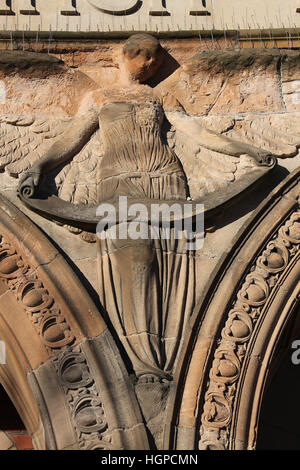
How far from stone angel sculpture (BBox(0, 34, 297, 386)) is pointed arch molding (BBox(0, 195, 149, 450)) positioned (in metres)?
0.20

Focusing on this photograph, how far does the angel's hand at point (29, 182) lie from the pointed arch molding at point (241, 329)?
156 centimetres

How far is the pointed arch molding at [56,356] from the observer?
859 centimetres

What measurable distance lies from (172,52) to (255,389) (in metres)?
3.16

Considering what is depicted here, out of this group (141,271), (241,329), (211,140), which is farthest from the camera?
(211,140)

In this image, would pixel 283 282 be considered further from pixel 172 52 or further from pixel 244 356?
pixel 172 52

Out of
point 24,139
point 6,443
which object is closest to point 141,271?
point 24,139

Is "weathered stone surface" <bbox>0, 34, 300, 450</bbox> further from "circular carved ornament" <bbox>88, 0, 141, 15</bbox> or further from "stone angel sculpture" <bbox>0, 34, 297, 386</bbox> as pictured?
"circular carved ornament" <bbox>88, 0, 141, 15</bbox>

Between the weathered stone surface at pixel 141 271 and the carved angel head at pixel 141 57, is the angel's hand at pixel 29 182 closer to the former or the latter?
the weathered stone surface at pixel 141 271

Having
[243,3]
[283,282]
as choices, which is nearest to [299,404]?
[283,282]

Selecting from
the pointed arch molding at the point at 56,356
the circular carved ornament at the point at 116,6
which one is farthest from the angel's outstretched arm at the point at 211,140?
the pointed arch molding at the point at 56,356

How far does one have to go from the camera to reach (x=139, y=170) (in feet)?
31.7

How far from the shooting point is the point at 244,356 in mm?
8969

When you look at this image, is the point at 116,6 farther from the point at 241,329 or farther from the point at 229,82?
the point at 241,329

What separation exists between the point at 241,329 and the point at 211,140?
175 cm
